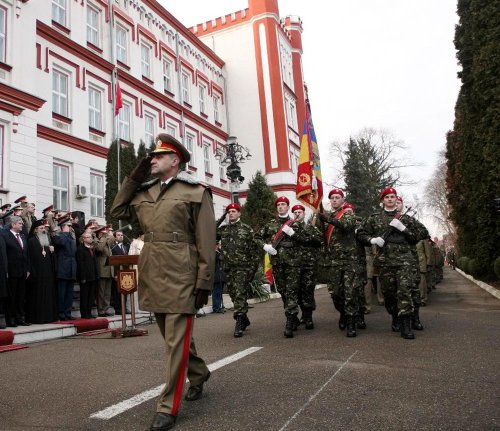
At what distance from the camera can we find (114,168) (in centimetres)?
1945

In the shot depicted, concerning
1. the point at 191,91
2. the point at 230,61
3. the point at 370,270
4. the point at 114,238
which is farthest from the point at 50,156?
the point at 230,61

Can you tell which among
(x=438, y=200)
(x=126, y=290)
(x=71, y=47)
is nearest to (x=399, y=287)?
(x=126, y=290)

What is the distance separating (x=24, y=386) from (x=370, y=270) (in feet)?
29.8

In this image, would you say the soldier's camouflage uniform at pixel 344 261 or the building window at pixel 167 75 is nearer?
the soldier's camouflage uniform at pixel 344 261

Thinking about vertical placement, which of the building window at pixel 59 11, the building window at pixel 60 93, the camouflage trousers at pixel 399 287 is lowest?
the camouflage trousers at pixel 399 287

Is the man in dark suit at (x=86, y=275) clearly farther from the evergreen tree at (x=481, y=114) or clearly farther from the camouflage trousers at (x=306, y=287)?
the evergreen tree at (x=481, y=114)

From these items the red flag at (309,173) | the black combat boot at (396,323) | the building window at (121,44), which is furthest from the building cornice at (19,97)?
the black combat boot at (396,323)

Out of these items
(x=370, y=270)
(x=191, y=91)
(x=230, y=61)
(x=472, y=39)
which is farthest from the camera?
(x=230, y=61)

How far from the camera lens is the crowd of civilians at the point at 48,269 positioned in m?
8.96

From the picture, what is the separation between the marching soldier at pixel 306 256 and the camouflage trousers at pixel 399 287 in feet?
3.79

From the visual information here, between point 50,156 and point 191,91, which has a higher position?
point 191,91

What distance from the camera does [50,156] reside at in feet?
58.0

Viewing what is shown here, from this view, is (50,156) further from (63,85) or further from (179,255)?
(179,255)

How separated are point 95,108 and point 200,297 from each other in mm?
19311
